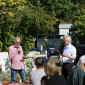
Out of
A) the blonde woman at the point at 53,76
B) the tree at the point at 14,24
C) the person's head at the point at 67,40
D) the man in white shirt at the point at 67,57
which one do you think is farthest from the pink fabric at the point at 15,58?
the tree at the point at 14,24

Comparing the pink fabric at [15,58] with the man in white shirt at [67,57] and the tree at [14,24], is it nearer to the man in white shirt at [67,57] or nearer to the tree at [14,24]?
the man in white shirt at [67,57]

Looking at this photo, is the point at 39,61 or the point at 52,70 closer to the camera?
the point at 52,70

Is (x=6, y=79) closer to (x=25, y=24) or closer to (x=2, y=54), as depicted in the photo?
(x=2, y=54)

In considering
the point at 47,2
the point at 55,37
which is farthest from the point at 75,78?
the point at 47,2

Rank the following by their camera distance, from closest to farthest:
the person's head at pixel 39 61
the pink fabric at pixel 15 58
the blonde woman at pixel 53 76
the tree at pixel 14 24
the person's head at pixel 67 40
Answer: the blonde woman at pixel 53 76 < the person's head at pixel 39 61 < the person's head at pixel 67 40 < the pink fabric at pixel 15 58 < the tree at pixel 14 24

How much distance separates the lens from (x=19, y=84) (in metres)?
5.70

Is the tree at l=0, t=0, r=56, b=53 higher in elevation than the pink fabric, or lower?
higher

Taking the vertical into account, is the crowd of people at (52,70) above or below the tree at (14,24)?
below

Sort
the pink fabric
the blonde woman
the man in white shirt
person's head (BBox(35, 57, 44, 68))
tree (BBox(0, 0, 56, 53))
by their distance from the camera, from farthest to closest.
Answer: tree (BBox(0, 0, 56, 53))
the pink fabric
the man in white shirt
person's head (BBox(35, 57, 44, 68))
the blonde woman

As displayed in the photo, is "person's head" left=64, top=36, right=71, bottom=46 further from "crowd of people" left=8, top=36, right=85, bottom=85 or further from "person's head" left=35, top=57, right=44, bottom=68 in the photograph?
"person's head" left=35, top=57, right=44, bottom=68

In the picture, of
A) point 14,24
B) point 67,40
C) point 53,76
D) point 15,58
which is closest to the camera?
point 53,76

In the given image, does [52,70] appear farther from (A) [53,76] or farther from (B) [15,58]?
(B) [15,58]

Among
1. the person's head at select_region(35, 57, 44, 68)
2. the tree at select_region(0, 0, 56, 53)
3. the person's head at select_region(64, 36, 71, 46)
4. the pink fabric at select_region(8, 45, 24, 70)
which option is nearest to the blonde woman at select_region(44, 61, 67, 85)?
the person's head at select_region(35, 57, 44, 68)

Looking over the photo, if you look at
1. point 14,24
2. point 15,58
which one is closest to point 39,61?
point 15,58
